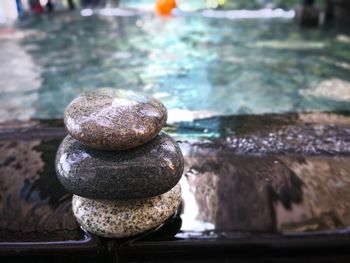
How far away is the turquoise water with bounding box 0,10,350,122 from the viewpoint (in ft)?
16.1

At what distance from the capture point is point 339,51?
7.70 meters

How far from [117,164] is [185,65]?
4975 millimetres

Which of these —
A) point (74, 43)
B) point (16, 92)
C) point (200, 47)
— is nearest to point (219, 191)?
point (16, 92)

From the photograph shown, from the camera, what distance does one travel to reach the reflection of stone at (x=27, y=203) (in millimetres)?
2068

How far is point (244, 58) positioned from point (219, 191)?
512 cm

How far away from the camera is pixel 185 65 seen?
6684mm

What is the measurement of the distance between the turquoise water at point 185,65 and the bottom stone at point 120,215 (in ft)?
6.25

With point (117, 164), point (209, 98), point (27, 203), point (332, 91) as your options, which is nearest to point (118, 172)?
point (117, 164)

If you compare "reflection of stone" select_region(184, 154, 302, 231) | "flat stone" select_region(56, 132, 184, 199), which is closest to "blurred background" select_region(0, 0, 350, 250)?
"reflection of stone" select_region(184, 154, 302, 231)

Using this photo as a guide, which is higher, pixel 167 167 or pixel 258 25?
pixel 167 167

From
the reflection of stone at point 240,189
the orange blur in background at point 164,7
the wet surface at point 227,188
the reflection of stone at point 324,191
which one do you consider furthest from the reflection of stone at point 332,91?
the orange blur in background at point 164,7

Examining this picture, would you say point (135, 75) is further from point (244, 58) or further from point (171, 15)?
point (171, 15)

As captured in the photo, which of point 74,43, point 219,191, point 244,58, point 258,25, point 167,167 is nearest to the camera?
point 167,167

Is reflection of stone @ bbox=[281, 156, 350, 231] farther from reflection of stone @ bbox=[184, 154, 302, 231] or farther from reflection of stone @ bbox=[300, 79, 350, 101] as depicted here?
reflection of stone @ bbox=[300, 79, 350, 101]
